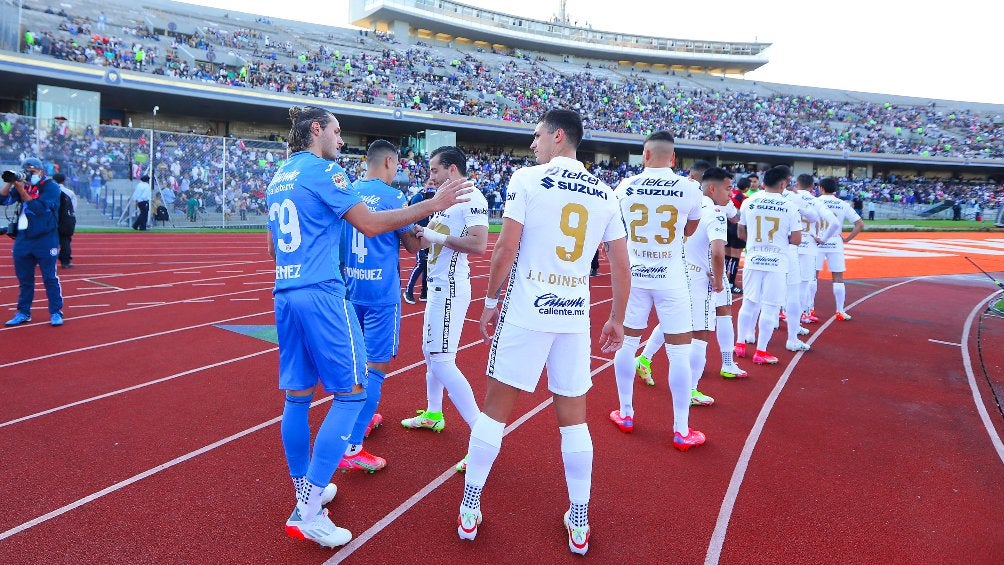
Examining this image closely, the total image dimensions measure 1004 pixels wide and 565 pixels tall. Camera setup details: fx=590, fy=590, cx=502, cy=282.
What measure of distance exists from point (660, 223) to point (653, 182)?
1.03 ft

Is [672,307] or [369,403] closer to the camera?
[369,403]

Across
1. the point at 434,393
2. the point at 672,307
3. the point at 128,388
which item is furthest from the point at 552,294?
the point at 128,388

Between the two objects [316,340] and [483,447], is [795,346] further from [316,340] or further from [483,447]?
[316,340]

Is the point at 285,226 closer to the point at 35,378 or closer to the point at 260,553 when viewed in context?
the point at 260,553

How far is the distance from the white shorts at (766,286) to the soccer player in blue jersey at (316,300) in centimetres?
490

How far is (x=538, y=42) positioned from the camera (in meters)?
59.2

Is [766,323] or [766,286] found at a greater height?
[766,286]

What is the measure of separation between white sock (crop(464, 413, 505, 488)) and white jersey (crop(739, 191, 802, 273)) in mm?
4793

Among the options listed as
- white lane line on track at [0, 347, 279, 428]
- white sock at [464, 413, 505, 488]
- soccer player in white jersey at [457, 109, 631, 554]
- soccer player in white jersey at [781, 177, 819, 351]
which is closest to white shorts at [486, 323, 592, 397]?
soccer player in white jersey at [457, 109, 631, 554]

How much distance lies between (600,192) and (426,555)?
203cm

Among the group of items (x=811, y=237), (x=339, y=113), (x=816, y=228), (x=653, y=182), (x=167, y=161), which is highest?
(x=339, y=113)

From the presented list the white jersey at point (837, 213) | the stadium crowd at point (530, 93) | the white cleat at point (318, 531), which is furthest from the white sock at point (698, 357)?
the stadium crowd at point (530, 93)

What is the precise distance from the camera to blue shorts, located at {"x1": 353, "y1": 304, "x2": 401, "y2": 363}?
12.7ft

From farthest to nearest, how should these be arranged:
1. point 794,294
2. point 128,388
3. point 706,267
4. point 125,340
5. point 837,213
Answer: point 837,213
point 794,294
point 125,340
point 706,267
point 128,388
